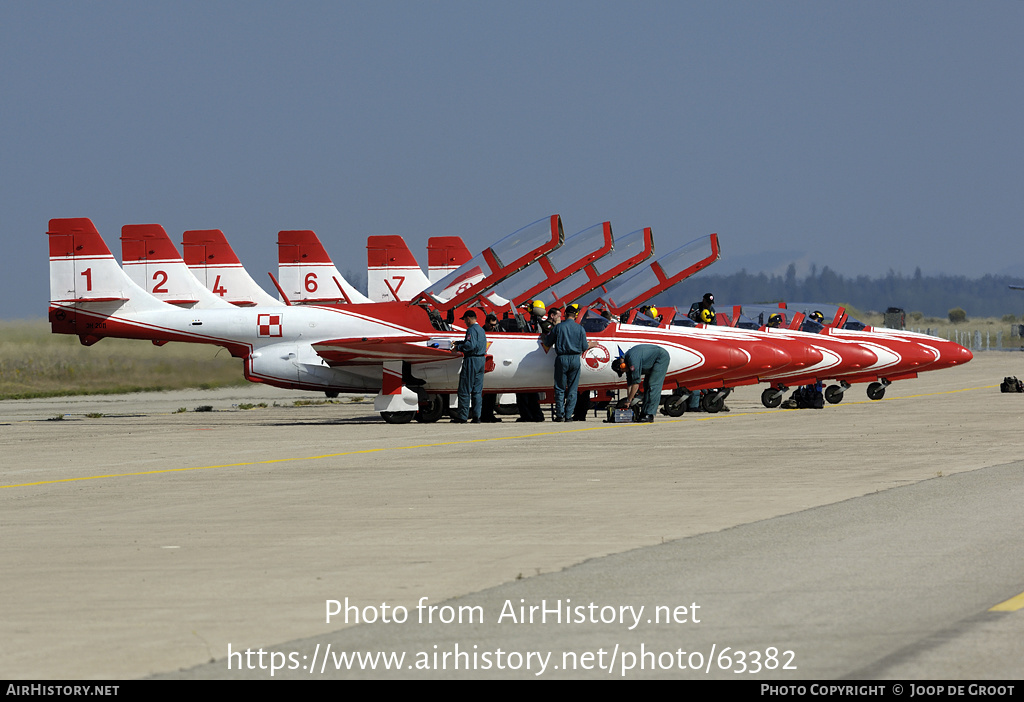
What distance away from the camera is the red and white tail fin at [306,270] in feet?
111

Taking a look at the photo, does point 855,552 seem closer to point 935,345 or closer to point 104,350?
point 935,345

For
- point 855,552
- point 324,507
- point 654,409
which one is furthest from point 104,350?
point 855,552

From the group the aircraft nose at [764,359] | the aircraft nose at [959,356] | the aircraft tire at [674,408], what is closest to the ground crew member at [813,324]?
the aircraft nose at [959,356]

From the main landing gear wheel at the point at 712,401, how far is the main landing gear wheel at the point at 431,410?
16.6 feet

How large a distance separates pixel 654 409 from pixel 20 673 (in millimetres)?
16430

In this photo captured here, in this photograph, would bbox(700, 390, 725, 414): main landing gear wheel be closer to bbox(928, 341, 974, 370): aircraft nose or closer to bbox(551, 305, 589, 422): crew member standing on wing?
bbox(551, 305, 589, 422): crew member standing on wing

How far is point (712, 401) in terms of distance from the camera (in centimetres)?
2436

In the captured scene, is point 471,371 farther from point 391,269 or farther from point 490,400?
point 391,269

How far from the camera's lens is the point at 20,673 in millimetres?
5102

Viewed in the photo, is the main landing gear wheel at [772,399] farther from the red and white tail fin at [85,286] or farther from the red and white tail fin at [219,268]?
the red and white tail fin at [219,268]

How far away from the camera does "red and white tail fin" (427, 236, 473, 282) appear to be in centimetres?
3812

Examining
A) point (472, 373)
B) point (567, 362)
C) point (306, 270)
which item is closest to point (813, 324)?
point (567, 362)

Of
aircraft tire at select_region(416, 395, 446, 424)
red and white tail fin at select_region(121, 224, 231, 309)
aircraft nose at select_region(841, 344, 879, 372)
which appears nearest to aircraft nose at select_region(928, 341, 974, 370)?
aircraft nose at select_region(841, 344, 879, 372)

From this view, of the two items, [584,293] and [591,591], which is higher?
[584,293]
